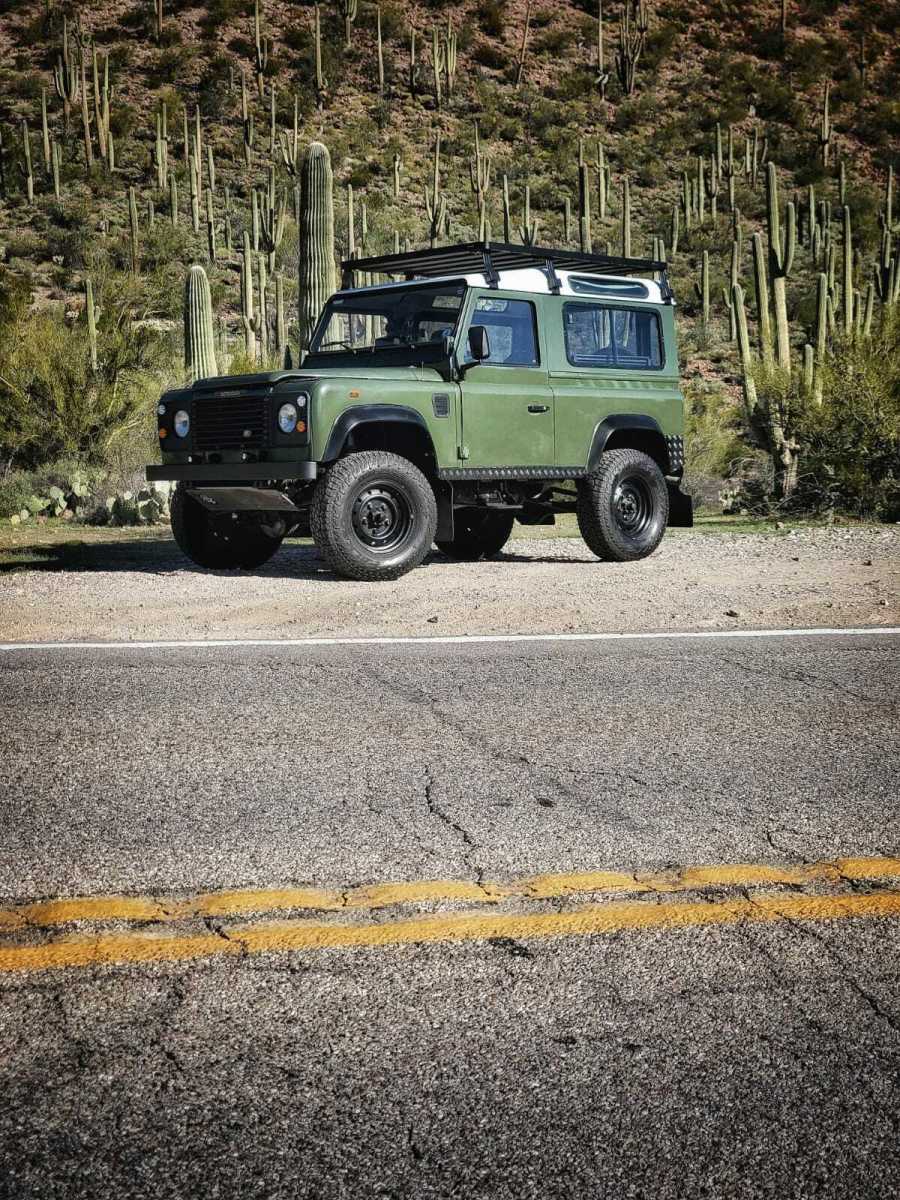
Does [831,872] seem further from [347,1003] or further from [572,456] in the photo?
[572,456]

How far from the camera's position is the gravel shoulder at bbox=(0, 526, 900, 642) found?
9.30m

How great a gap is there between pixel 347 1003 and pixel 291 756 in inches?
92.6

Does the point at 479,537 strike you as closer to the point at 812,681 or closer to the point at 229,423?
the point at 229,423

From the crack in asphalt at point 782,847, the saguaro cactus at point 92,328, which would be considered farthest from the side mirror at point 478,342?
the saguaro cactus at point 92,328

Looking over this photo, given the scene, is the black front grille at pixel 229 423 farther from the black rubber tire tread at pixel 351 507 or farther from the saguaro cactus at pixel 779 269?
the saguaro cactus at pixel 779 269

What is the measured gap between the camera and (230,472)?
11.4 m

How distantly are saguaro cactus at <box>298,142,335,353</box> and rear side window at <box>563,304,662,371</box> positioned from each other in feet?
22.8

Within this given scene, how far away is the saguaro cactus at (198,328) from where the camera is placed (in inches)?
835

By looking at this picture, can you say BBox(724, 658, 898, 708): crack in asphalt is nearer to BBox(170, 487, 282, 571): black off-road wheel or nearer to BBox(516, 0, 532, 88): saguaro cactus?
BBox(170, 487, 282, 571): black off-road wheel

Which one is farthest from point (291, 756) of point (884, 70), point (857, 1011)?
point (884, 70)

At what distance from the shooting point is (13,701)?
6688mm

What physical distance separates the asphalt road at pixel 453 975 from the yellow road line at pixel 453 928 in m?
0.03

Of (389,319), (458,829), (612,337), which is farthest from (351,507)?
(458,829)

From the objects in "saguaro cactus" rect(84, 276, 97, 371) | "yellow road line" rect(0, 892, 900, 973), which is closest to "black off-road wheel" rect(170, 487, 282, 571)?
"yellow road line" rect(0, 892, 900, 973)
